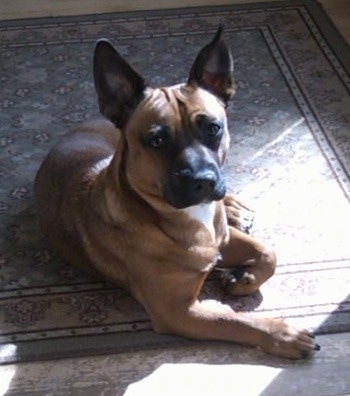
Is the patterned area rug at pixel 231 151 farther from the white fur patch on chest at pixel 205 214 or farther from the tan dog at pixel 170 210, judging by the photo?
the white fur patch on chest at pixel 205 214

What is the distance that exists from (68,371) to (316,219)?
0.82m

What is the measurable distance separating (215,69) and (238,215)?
501 mm

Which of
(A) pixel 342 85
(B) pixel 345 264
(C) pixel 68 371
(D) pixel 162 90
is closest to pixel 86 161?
(D) pixel 162 90

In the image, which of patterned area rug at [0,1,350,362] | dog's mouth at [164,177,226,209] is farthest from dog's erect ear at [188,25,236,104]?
patterned area rug at [0,1,350,362]

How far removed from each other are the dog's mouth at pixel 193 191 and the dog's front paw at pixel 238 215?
413 mm

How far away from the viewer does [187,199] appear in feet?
6.63

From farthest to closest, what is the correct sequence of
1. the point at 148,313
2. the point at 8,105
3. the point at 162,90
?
1. the point at 8,105
2. the point at 148,313
3. the point at 162,90

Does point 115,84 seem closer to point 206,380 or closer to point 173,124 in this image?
point 173,124

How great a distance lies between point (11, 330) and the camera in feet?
7.33

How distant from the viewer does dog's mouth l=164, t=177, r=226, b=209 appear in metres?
2.00

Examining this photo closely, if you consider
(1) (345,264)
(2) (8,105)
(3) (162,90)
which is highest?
(3) (162,90)

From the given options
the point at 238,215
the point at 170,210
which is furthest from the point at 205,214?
the point at 238,215

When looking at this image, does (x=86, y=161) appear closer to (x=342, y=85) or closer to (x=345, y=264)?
(x=345, y=264)

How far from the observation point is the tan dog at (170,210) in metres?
2.02
